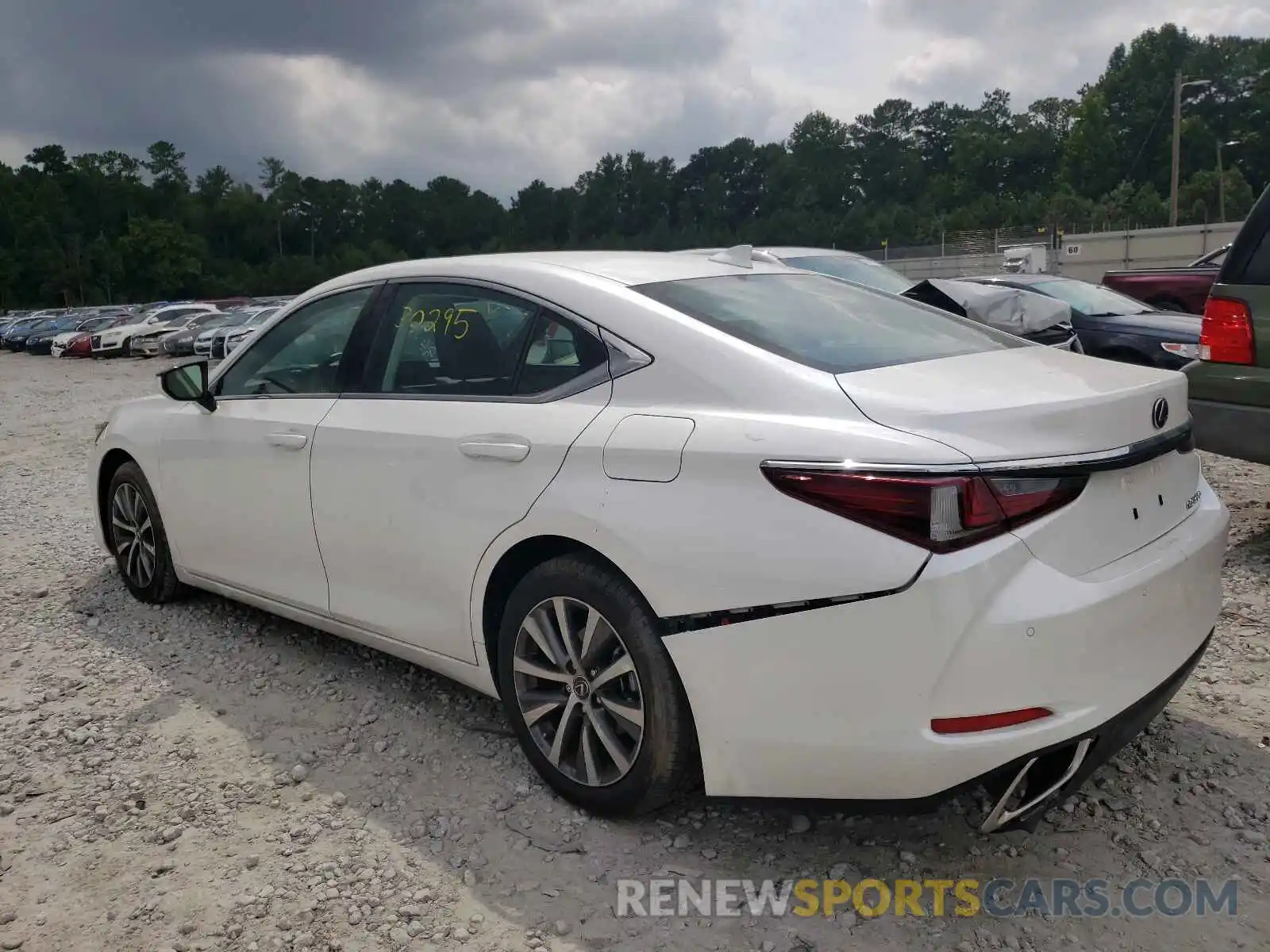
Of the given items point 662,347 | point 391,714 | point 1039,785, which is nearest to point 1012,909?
point 1039,785

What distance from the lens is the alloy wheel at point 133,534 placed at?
484 centimetres

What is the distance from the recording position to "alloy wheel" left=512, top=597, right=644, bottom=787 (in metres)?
2.75

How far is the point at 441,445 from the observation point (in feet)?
10.4

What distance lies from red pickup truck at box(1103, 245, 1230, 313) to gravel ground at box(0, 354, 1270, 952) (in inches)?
391

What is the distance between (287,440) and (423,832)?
Result: 156 centimetres

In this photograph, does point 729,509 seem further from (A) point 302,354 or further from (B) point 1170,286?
(B) point 1170,286

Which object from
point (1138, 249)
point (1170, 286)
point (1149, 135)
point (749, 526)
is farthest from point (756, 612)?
point (1149, 135)

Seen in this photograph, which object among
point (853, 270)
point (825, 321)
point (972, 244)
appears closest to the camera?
point (825, 321)

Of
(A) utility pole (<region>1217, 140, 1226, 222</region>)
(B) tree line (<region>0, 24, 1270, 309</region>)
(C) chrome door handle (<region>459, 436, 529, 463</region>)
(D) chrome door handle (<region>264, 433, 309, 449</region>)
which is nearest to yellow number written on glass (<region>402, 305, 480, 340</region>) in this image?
(C) chrome door handle (<region>459, 436, 529, 463</region>)

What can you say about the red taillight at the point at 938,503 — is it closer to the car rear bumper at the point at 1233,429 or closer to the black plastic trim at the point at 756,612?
the black plastic trim at the point at 756,612

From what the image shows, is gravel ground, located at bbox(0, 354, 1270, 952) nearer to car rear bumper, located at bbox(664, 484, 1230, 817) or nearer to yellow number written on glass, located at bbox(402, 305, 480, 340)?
car rear bumper, located at bbox(664, 484, 1230, 817)

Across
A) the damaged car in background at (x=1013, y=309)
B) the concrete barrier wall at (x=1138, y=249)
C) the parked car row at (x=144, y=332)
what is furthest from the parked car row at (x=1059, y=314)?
the concrete barrier wall at (x=1138, y=249)

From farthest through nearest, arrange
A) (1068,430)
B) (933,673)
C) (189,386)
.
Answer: (189,386) < (1068,430) < (933,673)

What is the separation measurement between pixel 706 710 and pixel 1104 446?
1132 mm
